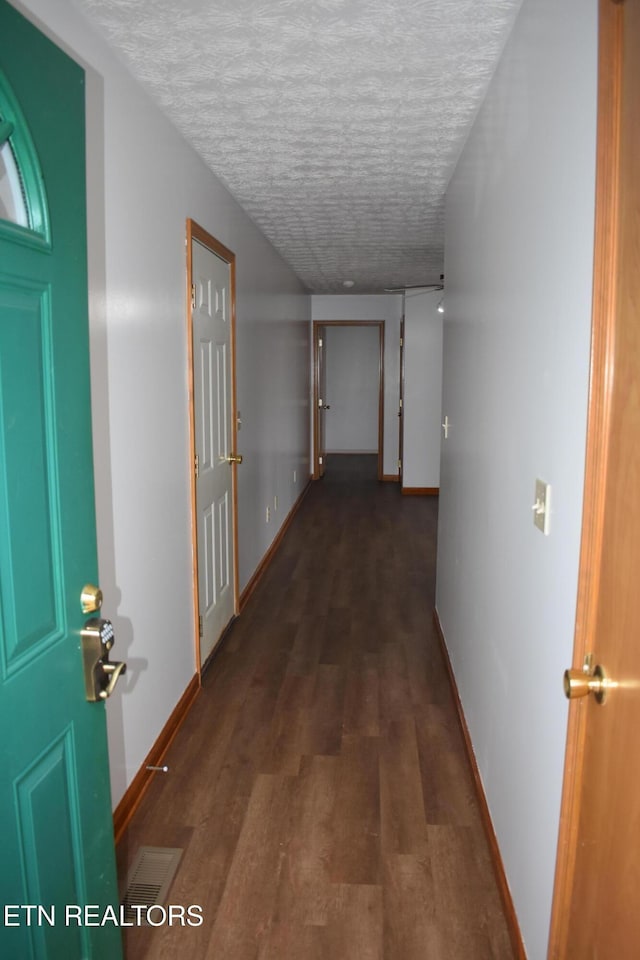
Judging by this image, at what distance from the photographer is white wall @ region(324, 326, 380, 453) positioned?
11438 mm

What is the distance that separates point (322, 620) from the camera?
13.1 feet

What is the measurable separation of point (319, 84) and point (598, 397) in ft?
5.80

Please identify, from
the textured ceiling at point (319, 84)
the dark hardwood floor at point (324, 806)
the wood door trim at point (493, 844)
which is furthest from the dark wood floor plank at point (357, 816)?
the textured ceiling at point (319, 84)

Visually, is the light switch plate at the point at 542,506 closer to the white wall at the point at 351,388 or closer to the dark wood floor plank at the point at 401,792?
the dark wood floor plank at the point at 401,792

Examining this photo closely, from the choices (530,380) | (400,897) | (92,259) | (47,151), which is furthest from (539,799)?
(92,259)

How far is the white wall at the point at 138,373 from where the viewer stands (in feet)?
6.58

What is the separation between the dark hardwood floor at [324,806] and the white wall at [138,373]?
0.27 m

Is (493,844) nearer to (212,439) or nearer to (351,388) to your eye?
(212,439)

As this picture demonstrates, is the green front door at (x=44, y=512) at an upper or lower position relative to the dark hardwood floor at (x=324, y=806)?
upper

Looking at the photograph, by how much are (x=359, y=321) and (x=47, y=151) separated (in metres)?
7.57

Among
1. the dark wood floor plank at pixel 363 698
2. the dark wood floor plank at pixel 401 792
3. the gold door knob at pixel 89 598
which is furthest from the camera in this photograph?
the dark wood floor plank at pixel 363 698

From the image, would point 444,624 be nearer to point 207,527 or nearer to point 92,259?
point 207,527

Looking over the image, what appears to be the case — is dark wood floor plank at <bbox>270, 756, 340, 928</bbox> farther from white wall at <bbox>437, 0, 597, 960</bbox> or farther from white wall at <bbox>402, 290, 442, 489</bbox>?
white wall at <bbox>402, 290, 442, 489</bbox>

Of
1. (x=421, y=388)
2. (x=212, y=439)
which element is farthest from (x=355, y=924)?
(x=421, y=388)
